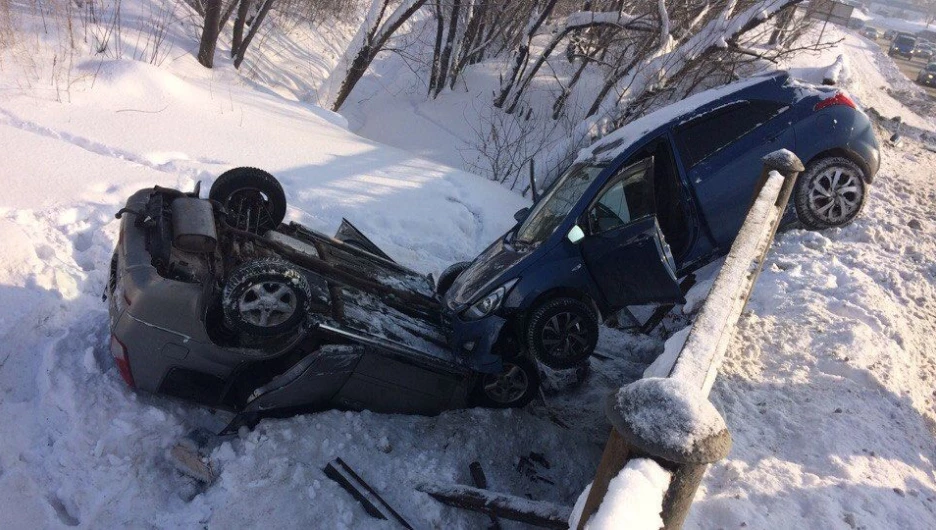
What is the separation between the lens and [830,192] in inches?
237

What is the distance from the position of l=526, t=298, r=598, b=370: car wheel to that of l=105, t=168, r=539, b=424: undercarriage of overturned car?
0.92 feet

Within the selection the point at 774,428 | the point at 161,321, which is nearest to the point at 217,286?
the point at 161,321

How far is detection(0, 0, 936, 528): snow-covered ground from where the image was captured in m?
3.32

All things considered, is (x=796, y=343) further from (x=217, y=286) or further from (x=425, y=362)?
(x=217, y=286)

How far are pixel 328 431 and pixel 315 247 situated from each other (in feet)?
5.26

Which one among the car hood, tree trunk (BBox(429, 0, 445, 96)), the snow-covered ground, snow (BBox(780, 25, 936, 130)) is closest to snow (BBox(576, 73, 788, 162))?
the car hood

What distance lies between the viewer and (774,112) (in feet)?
18.4

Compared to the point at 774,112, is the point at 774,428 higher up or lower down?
lower down

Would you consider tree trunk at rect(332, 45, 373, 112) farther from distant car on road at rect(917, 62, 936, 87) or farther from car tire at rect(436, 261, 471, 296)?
distant car on road at rect(917, 62, 936, 87)

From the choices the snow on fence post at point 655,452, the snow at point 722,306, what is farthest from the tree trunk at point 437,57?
the snow on fence post at point 655,452

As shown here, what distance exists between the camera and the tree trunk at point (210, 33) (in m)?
12.2

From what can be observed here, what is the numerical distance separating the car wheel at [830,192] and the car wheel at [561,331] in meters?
2.93

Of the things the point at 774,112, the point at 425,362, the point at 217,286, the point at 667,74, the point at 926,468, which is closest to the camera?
the point at 926,468

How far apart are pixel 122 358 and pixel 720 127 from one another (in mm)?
4975
